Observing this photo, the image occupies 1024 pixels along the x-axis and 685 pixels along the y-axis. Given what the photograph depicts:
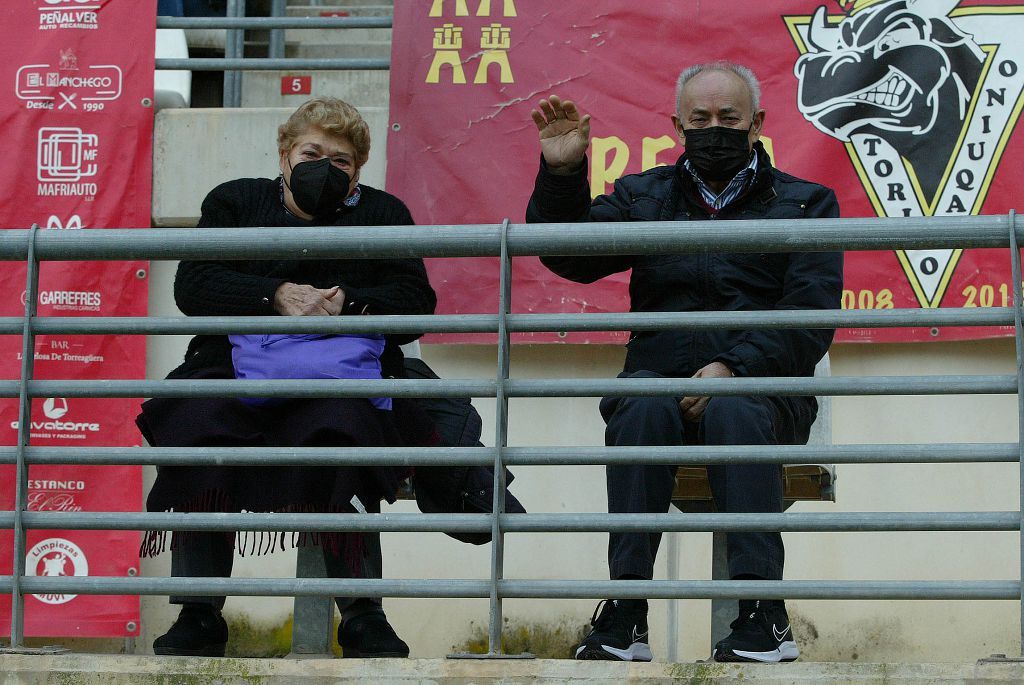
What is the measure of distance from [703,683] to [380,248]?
1.04 metres

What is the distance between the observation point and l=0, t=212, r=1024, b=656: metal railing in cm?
270

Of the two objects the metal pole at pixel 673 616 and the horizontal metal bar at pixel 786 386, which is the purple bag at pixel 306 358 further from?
the metal pole at pixel 673 616

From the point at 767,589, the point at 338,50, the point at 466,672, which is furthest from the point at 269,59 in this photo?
the point at 767,589

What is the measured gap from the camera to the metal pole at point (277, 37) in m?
6.67

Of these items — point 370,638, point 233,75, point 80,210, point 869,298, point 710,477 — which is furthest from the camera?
point 233,75

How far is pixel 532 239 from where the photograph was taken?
9.34 ft

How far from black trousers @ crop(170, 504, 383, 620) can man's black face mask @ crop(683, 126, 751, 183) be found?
1.21 metres

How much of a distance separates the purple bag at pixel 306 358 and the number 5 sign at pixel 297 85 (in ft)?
9.90

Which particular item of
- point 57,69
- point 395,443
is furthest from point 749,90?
point 57,69

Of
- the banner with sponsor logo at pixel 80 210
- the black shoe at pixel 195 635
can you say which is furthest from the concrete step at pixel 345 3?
the black shoe at pixel 195 635

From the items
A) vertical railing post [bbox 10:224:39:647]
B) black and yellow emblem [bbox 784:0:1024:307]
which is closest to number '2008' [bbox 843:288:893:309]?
black and yellow emblem [bbox 784:0:1024:307]

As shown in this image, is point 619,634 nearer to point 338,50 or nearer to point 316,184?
point 316,184

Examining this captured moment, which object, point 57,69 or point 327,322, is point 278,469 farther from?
point 57,69

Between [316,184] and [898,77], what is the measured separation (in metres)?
2.57
